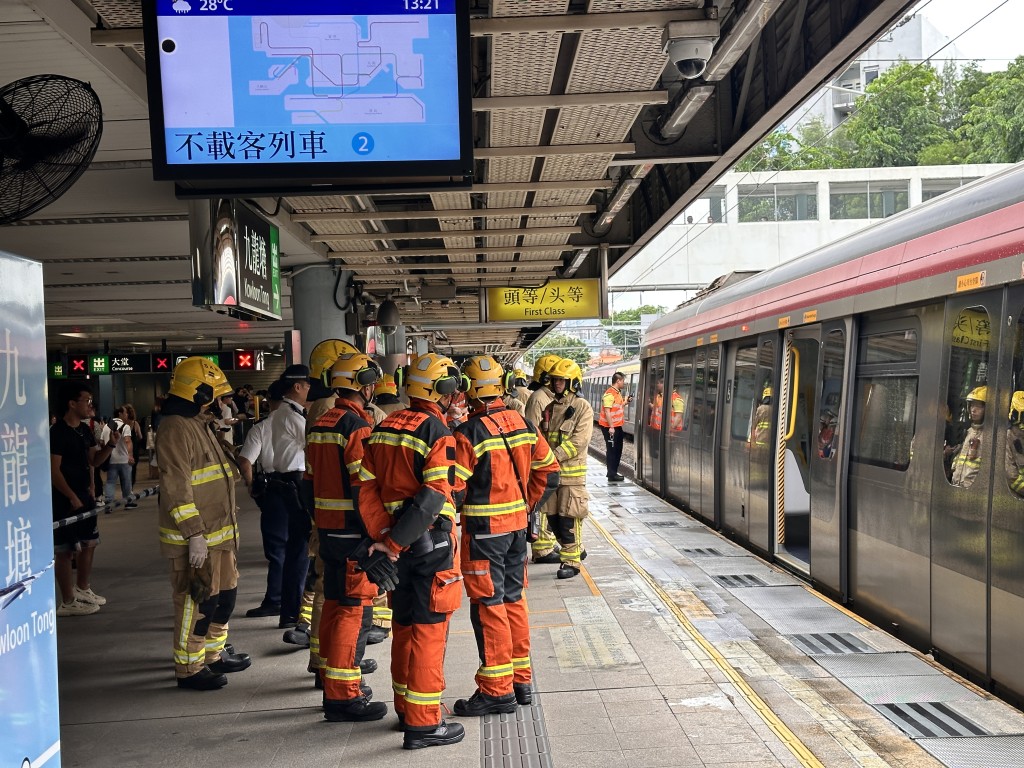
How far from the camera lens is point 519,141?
7.45 m

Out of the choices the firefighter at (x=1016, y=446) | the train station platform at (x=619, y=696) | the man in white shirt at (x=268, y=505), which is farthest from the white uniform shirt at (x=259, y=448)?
the firefighter at (x=1016, y=446)

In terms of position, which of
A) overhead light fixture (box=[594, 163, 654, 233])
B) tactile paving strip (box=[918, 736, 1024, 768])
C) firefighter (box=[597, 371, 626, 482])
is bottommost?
tactile paving strip (box=[918, 736, 1024, 768])

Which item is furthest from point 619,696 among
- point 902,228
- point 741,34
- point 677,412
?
point 677,412

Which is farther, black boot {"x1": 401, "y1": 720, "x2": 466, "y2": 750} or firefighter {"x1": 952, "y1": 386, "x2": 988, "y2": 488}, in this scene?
firefighter {"x1": 952, "y1": 386, "x2": 988, "y2": 488}

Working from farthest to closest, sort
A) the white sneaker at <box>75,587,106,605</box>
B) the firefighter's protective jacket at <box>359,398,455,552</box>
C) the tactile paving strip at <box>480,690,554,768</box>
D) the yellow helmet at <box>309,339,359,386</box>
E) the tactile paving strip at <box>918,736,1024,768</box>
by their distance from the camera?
the white sneaker at <box>75,587,106,605</box>
the yellow helmet at <box>309,339,359,386</box>
the firefighter's protective jacket at <box>359,398,455,552</box>
the tactile paving strip at <box>480,690,554,768</box>
the tactile paving strip at <box>918,736,1024,768</box>

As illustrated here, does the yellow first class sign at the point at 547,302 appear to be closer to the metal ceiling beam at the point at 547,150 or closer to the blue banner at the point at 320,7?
the metal ceiling beam at the point at 547,150

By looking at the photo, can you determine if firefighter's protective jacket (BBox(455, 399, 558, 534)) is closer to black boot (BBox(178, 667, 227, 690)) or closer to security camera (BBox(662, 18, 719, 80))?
black boot (BBox(178, 667, 227, 690))

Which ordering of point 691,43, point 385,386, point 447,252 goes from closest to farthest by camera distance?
1. point 691,43
2. point 385,386
3. point 447,252

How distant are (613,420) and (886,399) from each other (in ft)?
35.4

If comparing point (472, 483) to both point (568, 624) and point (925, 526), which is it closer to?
point (568, 624)

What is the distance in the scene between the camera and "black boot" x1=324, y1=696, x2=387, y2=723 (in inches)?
229

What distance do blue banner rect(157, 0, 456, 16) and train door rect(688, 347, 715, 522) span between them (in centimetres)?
939

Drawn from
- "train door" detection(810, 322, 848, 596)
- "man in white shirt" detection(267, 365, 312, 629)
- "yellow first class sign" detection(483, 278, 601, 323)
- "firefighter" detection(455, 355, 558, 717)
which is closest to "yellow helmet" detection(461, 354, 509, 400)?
"firefighter" detection(455, 355, 558, 717)

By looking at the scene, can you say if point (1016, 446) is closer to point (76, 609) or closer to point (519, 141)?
point (519, 141)
